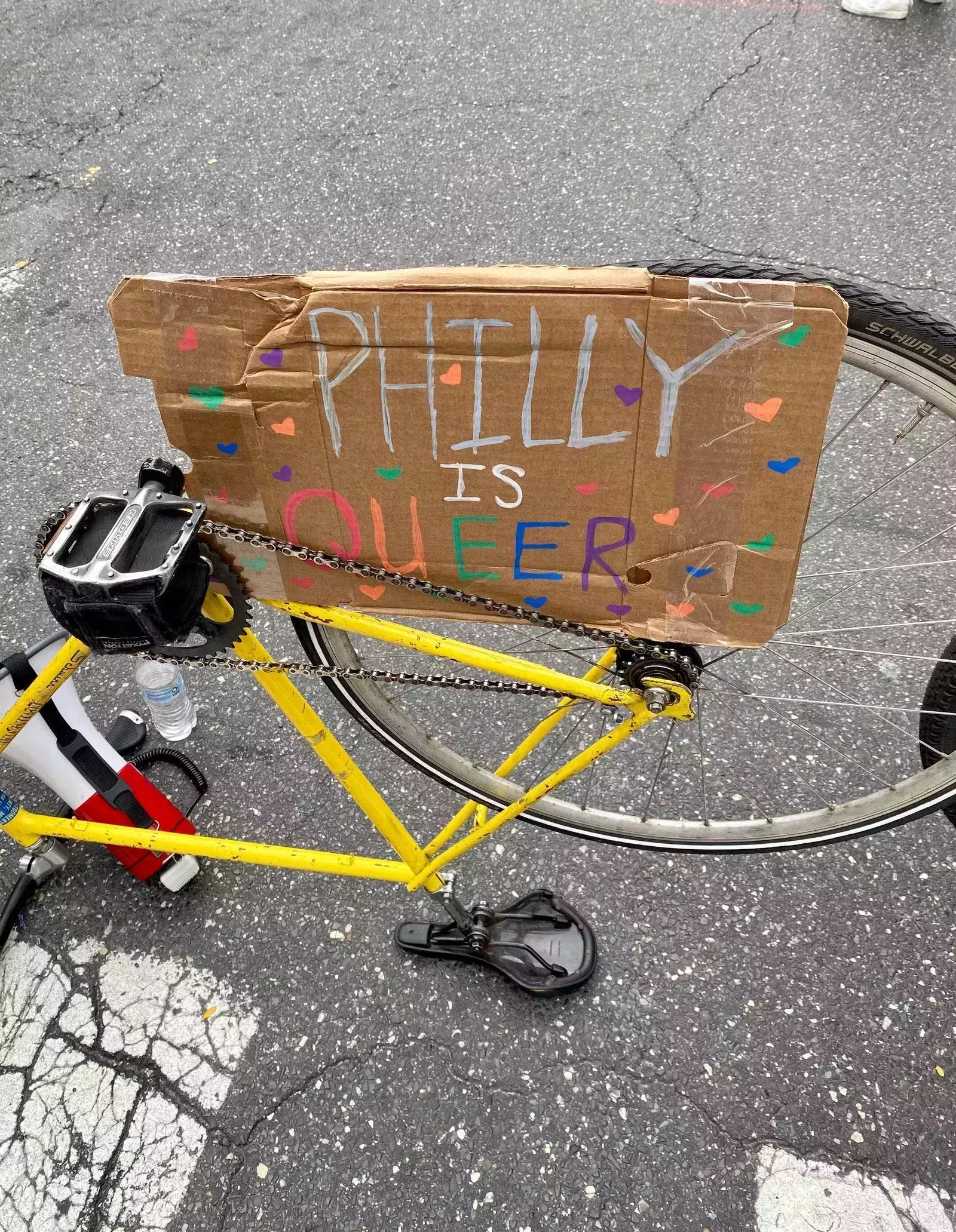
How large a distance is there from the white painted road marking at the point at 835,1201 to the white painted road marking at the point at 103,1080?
3.80ft

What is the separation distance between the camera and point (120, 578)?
1.17m

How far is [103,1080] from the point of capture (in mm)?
1952

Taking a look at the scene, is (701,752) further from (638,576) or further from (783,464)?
(783,464)

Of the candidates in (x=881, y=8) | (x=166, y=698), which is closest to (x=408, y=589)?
(x=166, y=698)

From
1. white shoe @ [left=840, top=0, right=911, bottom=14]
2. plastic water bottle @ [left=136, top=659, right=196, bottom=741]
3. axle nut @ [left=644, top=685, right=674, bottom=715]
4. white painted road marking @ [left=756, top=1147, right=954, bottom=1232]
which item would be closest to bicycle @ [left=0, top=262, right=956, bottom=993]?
axle nut @ [left=644, top=685, right=674, bottom=715]

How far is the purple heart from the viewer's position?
1091 millimetres

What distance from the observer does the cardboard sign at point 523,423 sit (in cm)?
105

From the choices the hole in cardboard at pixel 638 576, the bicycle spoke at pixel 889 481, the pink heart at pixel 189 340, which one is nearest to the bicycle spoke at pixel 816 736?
the bicycle spoke at pixel 889 481

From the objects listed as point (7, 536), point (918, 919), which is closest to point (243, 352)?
point (918, 919)

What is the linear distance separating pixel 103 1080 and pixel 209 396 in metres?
1.63

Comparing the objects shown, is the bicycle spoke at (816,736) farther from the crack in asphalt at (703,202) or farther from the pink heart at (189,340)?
the pink heart at (189,340)

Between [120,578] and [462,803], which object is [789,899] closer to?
[462,803]

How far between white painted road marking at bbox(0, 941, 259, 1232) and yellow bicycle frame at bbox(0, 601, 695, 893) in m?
0.39

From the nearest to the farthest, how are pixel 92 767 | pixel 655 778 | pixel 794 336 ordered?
pixel 794 336, pixel 92 767, pixel 655 778
